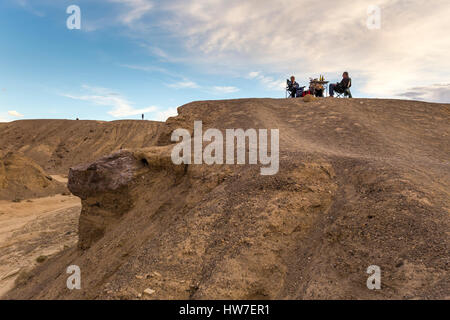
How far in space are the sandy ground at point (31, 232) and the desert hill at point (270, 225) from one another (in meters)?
1.46

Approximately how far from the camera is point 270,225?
4090 mm

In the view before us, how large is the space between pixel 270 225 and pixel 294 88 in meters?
12.0

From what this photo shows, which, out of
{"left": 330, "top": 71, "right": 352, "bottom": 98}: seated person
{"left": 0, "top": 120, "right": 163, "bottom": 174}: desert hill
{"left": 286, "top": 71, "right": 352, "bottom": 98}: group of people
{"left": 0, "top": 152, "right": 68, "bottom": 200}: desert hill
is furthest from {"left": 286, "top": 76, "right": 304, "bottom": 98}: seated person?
{"left": 0, "top": 120, "right": 163, "bottom": 174}: desert hill

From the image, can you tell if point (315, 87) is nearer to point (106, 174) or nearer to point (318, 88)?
point (318, 88)

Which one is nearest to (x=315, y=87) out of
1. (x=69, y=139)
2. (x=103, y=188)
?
(x=103, y=188)

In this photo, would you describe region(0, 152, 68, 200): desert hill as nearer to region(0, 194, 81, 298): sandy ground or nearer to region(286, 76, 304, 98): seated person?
region(0, 194, 81, 298): sandy ground

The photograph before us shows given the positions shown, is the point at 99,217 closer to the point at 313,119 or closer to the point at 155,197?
the point at 155,197

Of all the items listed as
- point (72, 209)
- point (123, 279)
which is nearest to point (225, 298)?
point (123, 279)

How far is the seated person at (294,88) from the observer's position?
14.5 metres

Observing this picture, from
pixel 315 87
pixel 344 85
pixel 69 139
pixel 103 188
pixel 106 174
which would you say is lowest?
pixel 103 188

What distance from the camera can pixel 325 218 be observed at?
426 centimetres

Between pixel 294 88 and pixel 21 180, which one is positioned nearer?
pixel 294 88

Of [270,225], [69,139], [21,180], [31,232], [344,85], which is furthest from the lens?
[69,139]

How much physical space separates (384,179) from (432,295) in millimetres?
2300
